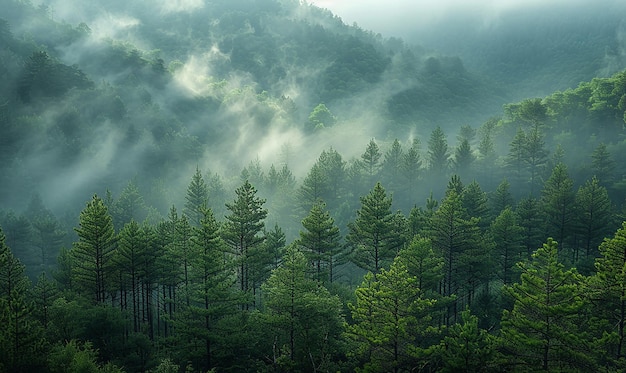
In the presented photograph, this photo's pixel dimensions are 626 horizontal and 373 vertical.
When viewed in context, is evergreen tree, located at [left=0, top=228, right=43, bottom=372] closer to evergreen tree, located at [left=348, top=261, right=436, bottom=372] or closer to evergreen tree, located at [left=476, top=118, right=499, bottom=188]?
evergreen tree, located at [left=348, top=261, right=436, bottom=372]

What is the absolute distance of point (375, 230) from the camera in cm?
4528

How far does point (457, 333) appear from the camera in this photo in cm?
2855

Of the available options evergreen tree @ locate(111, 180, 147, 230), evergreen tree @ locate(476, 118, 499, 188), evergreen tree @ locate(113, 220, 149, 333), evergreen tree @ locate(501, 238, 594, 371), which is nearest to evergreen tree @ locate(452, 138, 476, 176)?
evergreen tree @ locate(476, 118, 499, 188)

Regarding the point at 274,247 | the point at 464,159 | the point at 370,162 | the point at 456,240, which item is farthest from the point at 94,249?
the point at 464,159

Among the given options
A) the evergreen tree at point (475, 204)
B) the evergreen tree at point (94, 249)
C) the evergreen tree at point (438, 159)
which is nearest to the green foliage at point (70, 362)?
the evergreen tree at point (94, 249)

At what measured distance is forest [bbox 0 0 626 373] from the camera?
28422 mm

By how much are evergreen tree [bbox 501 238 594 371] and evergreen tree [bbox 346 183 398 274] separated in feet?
61.3

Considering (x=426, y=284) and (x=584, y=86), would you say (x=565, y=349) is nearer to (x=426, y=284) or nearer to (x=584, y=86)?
(x=426, y=284)

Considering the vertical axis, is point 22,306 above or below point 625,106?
below

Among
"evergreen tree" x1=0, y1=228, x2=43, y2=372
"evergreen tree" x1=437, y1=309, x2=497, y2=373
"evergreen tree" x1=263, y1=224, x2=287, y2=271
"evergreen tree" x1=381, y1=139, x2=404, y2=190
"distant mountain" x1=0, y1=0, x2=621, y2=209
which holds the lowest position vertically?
"evergreen tree" x1=437, y1=309, x2=497, y2=373

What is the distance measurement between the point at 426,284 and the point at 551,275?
13.0 meters

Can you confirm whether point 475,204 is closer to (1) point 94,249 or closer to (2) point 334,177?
(2) point 334,177

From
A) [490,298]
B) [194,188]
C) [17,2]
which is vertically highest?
[17,2]

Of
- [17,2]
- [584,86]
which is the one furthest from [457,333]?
[17,2]
